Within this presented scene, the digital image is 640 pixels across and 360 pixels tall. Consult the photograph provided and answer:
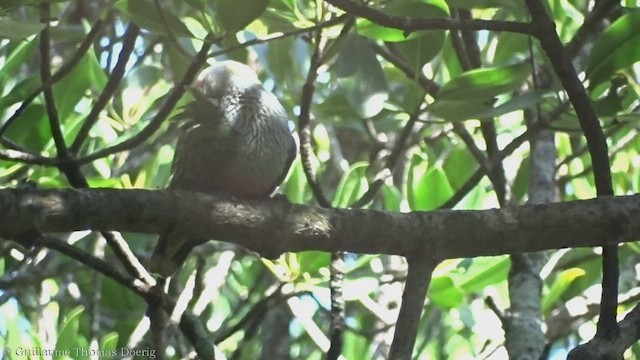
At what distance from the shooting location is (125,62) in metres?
1.96

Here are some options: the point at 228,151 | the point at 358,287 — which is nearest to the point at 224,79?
the point at 228,151

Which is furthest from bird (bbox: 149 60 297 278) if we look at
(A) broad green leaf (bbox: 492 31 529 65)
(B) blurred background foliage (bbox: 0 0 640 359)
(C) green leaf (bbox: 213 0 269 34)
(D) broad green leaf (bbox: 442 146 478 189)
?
(D) broad green leaf (bbox: 442 146 478 189)

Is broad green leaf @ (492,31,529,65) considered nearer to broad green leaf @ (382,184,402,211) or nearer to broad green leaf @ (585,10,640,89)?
broad green leaf @ (382,184,402,211)

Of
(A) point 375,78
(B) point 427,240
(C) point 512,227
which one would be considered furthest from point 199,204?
(A) point 375,78

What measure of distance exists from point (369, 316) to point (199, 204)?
6.10ft

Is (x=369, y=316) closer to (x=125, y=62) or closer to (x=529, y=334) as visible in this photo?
(x=529, y=334)

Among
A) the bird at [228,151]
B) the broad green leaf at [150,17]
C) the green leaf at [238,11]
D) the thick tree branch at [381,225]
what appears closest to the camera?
the thick tree branch at [381,225]

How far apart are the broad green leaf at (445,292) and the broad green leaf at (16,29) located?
1078 millimetres

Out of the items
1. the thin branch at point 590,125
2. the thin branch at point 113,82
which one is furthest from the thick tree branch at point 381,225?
the thin branch at point 113,82

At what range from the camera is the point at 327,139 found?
3.28m

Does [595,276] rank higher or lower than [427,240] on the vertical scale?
higher

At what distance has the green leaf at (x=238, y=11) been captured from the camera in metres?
1.77

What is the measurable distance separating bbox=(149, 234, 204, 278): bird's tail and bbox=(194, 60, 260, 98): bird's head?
17.1 inches

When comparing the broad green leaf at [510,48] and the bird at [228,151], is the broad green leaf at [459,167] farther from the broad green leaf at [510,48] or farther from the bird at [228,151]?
the bird at [228,151]
